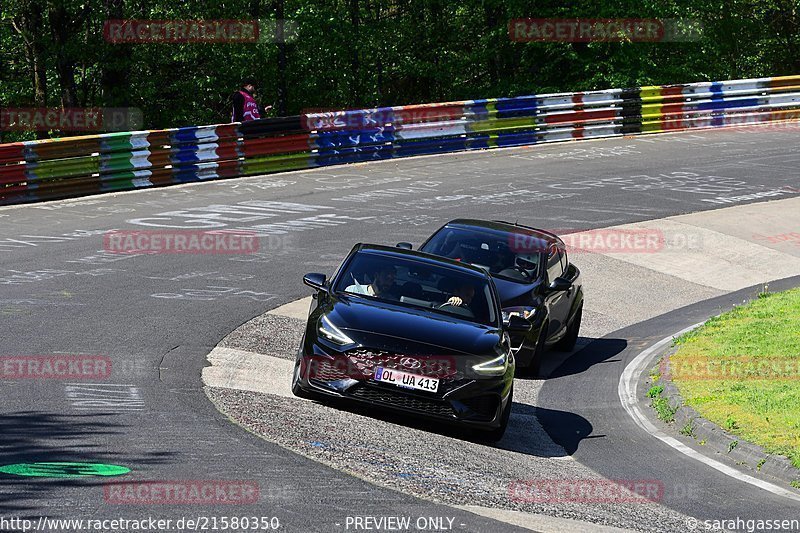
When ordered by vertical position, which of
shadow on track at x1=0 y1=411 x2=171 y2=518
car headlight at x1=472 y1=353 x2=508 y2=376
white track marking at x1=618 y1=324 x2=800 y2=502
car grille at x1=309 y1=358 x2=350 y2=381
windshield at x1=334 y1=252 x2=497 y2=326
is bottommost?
white track marking at x1=618 y1=324 x2=800 y2=502

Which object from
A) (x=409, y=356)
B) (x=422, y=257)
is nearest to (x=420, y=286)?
(x=422, y=257)

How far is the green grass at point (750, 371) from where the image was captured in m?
11.3

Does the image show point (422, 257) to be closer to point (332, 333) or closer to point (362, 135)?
point (332, 333)

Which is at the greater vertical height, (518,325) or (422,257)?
(422,257)

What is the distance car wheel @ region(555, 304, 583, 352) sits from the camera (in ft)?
49.8

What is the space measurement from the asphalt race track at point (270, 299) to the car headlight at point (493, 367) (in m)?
1.14

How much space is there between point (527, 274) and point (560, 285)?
535mm

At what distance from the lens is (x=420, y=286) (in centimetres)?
1151

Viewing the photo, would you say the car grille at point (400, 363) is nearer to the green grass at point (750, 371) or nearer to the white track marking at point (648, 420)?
the white track marking at point (648, 420)

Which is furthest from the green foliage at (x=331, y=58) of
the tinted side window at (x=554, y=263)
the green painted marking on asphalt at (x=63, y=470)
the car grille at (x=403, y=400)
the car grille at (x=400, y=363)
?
the green painted marking on asphalt at (x=63, y=470)

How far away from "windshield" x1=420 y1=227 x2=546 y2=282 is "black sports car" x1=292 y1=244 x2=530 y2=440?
291 centimetres

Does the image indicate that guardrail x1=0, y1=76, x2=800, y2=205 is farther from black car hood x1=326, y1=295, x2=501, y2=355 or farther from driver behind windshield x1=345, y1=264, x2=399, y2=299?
black car hood x1=326, y1=295, x2=501, y2=355

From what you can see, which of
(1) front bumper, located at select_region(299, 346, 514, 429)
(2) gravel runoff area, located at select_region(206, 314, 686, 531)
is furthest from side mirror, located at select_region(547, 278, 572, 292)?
(1) front bumper, located at select_region(299, 346, 514, 429)

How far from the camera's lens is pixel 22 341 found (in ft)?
39.2
